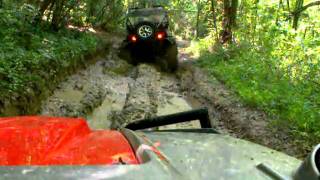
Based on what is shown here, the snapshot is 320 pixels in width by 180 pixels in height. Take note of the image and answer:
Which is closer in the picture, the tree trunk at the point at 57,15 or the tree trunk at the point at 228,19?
the tree trunk at the point at 57,15

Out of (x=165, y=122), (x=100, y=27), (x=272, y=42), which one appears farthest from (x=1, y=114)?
(x=100, y=27)

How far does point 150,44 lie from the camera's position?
14.5 meters

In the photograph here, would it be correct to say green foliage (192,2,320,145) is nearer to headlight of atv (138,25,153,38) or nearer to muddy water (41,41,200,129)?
muddy water (41,41,200,129)

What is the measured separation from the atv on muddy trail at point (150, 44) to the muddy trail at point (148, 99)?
39 centimetres

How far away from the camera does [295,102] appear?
8.12 meters

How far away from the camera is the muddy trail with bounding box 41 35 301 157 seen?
7668 millimetres

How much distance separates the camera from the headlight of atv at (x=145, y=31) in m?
14.5

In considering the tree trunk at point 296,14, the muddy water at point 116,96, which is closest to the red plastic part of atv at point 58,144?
the muddy water at point 116,96

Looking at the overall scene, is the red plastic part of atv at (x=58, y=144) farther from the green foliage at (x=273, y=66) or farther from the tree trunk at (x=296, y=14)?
the tree trunk at (x=296, y=14)

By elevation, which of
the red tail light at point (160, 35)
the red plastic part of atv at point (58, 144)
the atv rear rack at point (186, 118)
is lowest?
the atv rear rack at point (186, 118)

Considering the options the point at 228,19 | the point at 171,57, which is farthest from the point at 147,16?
the point at 228,19

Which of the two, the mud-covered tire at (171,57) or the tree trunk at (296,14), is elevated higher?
the tree trunk at (296,14)

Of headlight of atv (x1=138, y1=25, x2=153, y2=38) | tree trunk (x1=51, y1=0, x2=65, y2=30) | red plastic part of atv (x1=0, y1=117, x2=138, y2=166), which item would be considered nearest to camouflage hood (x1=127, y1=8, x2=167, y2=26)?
headlight of atv (x1=138, y1=25, x2=153, y2=38)

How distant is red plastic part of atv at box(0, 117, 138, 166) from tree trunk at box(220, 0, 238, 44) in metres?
Result: 14.7
